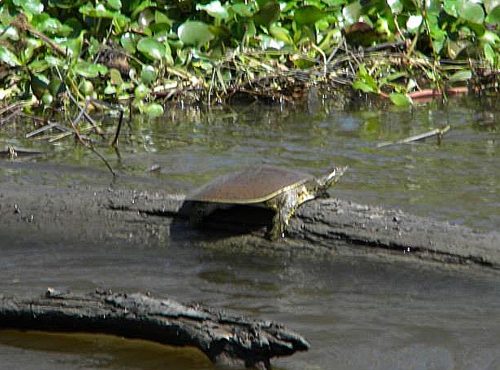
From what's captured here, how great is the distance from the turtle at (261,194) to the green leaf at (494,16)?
13.5ft

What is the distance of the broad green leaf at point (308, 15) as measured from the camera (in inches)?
287

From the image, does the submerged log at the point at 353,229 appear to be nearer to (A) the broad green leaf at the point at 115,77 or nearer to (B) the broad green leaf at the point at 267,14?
(A) the broad green leaf at the point at 115,77

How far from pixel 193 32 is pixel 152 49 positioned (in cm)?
35

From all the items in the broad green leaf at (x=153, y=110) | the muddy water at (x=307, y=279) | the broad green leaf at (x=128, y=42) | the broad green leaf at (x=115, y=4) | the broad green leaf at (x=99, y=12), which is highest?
the broad green leaf at (x=115, y=4)

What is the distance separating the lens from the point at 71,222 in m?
3.73

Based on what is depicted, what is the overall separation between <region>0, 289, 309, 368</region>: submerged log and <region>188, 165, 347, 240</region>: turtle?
75 cm

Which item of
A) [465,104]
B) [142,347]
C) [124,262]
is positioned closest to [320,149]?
[465,104]

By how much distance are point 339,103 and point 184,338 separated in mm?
4688

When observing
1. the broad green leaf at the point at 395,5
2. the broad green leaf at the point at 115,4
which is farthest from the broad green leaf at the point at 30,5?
the broad green leaf at the point at 395,5

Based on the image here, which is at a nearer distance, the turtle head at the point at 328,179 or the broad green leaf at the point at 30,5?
the turtle head at the point at 328,179

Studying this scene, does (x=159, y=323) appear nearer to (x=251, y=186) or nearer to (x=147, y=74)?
(x=251, y=186)

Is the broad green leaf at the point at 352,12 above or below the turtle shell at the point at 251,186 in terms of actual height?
above

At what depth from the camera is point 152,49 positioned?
23.1 ft

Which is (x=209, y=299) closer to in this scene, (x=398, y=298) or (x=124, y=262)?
(x=124, y=262)
